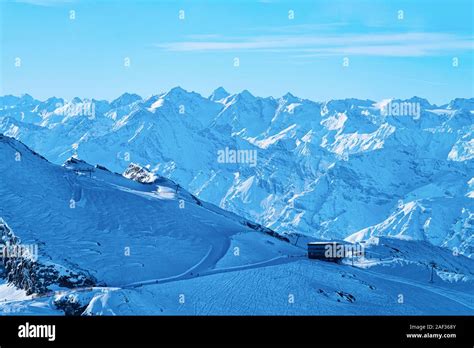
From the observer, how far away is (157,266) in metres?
120

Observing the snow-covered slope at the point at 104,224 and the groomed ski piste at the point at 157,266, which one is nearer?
the groomed ski piste at the point at 157,266

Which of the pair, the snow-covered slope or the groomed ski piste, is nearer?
the groomed ski piste

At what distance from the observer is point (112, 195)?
154 metres

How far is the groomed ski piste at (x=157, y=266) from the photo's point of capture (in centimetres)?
9631

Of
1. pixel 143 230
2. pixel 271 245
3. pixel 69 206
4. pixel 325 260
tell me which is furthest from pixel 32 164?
pixel 325 260

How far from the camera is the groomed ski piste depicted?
A: 96.3 metres

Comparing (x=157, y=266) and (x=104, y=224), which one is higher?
(x=104, y=224)

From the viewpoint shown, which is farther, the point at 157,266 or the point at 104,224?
the point at 104,224
